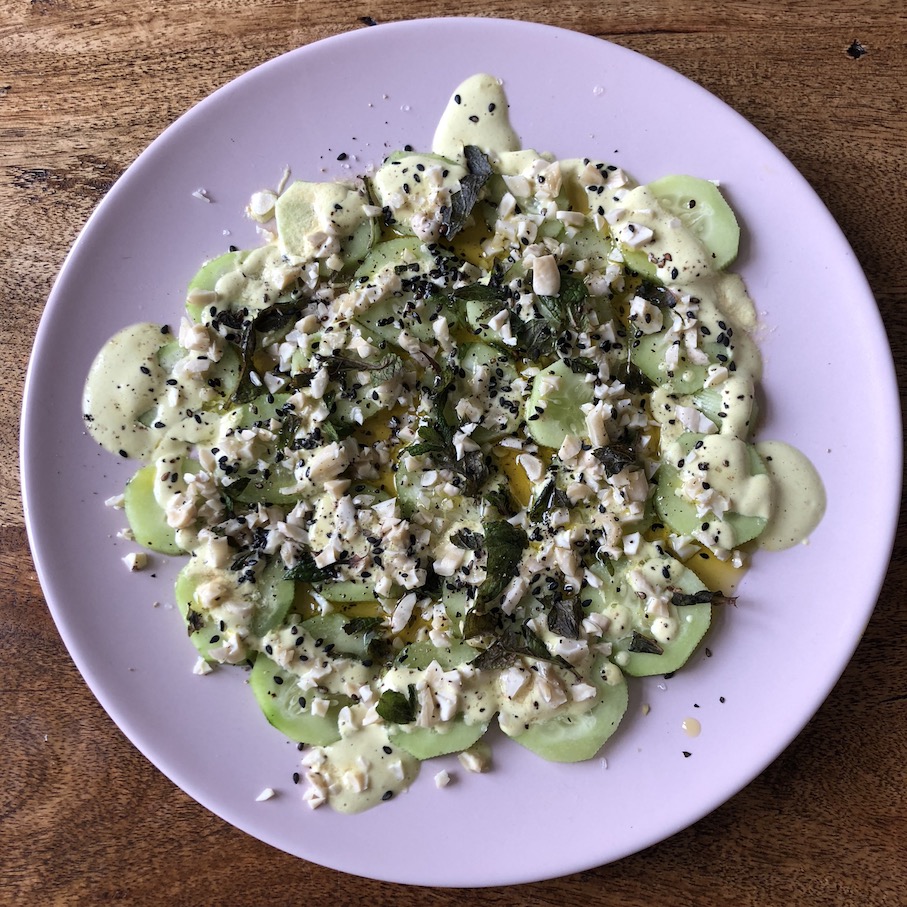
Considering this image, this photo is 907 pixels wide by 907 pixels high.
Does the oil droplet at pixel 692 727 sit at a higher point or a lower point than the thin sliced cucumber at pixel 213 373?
lower

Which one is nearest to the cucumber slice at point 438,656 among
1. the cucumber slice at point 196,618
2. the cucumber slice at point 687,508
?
the cucumber slice at point 196,618

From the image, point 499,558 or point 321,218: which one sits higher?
point 321,218

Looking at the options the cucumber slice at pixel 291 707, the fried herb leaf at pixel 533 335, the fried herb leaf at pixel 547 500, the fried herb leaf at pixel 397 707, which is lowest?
the cucumber slice at pixel 291 707

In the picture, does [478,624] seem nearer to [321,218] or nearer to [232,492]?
[232,492]

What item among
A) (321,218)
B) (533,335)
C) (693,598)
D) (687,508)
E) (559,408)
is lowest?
(693,598)

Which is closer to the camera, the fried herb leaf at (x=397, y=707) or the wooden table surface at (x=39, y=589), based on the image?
the fried herb leaf at (x=397, y=707)

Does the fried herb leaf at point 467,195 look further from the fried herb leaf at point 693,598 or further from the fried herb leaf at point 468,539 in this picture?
the fried herb leaf at point 693,598

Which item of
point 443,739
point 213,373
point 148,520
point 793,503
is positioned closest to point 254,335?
point 213,373
